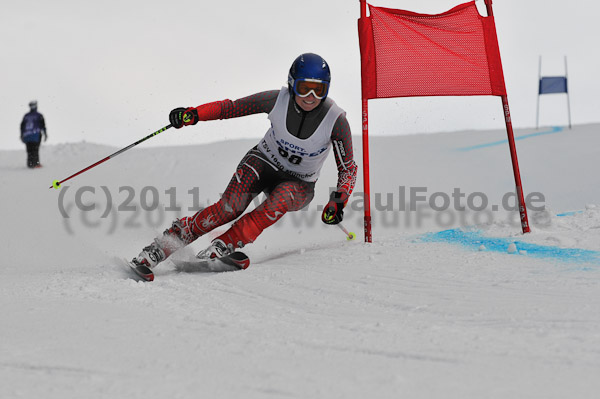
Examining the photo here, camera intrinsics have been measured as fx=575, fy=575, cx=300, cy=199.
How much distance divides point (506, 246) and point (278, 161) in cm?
168

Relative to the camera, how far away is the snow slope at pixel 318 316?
170cm

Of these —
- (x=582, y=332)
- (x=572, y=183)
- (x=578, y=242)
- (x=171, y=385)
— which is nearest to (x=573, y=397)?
(x=582, y=332)

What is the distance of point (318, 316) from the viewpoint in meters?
2.51

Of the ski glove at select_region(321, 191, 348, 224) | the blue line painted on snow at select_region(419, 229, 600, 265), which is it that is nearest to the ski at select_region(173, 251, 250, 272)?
the ski glove at select_region(321, 191, 348, 224)

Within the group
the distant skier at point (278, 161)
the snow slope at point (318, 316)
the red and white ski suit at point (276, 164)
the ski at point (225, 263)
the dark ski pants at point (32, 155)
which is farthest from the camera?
the dark ski pants at point (32, 155)

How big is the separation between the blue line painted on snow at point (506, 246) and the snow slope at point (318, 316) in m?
0.03

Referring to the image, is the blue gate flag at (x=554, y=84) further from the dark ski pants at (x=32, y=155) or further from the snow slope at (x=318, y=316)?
the dark ski pants at (x=32, y=155)

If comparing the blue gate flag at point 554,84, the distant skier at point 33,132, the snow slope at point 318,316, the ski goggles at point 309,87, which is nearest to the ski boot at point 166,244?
the snow slope at point 318,316

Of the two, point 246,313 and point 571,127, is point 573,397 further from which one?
point 571,127

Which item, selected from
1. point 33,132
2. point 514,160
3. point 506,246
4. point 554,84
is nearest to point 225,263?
point 506,246

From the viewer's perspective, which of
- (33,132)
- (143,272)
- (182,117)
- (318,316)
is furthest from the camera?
(33,132)

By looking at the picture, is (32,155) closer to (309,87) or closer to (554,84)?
(309,87)

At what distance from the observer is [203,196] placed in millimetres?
8109

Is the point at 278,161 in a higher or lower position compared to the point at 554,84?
lower
